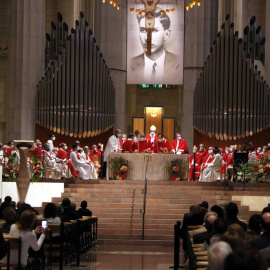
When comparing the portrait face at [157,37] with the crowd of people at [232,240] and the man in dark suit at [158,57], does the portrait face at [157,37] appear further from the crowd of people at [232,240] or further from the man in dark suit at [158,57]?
the crowd of people at [232,240]

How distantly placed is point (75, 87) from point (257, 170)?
10107 mm

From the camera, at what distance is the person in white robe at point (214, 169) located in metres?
22.3

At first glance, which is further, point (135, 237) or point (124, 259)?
point (135, 237)

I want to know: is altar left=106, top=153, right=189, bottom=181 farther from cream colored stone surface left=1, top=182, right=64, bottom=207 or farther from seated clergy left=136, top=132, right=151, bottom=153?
cream colored stone surface left=1, top=182, right=64, bottom=207

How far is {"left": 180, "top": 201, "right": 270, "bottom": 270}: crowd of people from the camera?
4129 millimetres

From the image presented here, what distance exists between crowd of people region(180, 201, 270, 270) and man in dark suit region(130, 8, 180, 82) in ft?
55.9

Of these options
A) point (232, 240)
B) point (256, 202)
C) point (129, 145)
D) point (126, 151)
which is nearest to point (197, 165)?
point (129, 145)

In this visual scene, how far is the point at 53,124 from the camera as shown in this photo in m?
27.7

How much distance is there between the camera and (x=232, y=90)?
1116 inches

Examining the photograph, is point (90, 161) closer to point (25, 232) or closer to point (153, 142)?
point (153, 142)

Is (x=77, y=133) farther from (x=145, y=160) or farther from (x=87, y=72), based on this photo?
(x=145, y=160)

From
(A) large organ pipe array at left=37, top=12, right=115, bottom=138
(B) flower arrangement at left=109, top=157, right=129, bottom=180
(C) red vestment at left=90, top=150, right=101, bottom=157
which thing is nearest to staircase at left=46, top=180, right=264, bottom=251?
(B) flower arrangement at left=109, top=157, right=129, bottom=180

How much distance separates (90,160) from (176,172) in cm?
322

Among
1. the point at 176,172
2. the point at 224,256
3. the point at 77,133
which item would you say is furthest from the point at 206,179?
the point at 224,256
